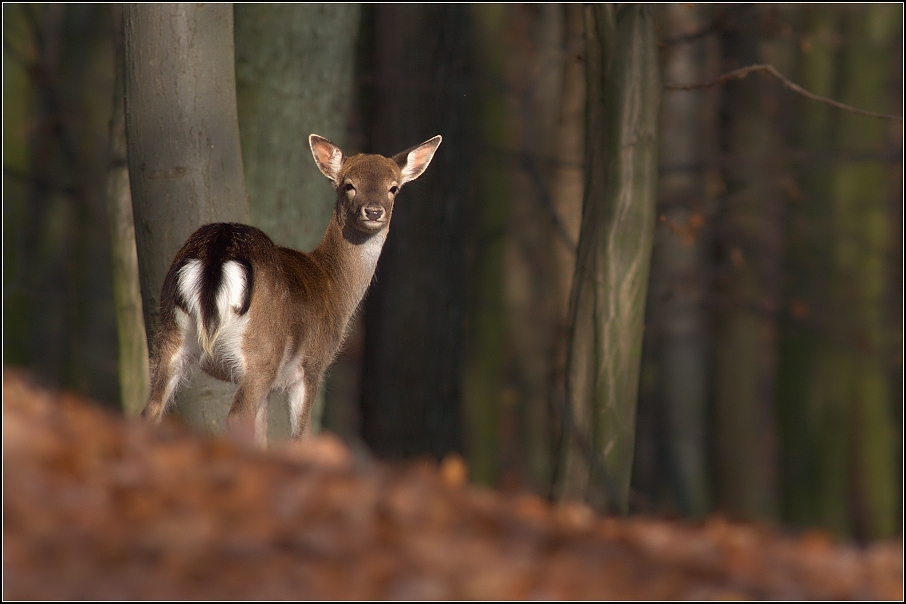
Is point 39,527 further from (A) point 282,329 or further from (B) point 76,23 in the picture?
(B) point 76,23

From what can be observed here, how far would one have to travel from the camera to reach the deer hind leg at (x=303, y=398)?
630cm

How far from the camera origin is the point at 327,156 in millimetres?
7199

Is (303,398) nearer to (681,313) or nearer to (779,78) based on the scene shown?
(779,78)

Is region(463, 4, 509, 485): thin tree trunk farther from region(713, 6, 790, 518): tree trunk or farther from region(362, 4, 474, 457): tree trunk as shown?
region(362, 4, 474, 457): tree trunk

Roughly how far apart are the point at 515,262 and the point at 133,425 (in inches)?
461

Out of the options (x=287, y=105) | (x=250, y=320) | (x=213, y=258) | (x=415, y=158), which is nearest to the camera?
(x=213, y=258)

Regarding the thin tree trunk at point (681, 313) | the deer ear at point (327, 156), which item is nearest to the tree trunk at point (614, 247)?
the deer ear at point (327, 156)

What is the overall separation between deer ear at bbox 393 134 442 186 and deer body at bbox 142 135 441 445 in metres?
0.52

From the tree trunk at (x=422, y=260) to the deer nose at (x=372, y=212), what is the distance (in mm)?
1911

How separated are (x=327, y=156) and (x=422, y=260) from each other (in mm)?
1910

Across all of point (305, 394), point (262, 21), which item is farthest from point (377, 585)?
point (262, 21)

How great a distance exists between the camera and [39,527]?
120 inches

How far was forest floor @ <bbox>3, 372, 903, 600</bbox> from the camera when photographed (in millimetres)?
2908

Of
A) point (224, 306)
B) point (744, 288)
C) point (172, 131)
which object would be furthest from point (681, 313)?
point (224, 306)
